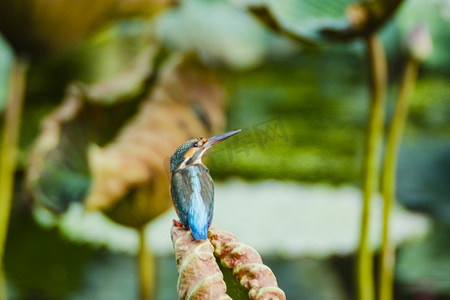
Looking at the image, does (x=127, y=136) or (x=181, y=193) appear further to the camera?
(x=127, y=136)

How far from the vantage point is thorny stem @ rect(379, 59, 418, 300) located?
802mm

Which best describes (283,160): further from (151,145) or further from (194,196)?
(194,196)

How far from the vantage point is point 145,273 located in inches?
34.1

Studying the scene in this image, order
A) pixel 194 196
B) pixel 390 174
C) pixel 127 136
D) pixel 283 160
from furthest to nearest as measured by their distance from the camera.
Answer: pixel 283 160 < pixel 390 174 < pixel 127 136 < pixel 194 196

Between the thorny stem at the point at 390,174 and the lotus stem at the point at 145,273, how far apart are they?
15.4 inches

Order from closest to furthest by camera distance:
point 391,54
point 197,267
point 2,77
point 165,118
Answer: point 197,267, point 165,118, point 391,54, point 2,77

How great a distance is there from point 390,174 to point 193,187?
74cm

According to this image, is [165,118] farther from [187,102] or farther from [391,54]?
[391,54]

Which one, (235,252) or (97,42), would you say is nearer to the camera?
(235,252)

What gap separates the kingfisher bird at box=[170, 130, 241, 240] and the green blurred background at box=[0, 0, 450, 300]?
78 cm

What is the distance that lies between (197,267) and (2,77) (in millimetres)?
1071

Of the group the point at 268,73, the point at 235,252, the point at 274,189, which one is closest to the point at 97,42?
the point at 268,73

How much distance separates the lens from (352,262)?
98cm

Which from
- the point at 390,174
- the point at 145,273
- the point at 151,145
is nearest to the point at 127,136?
the point at 151,145
